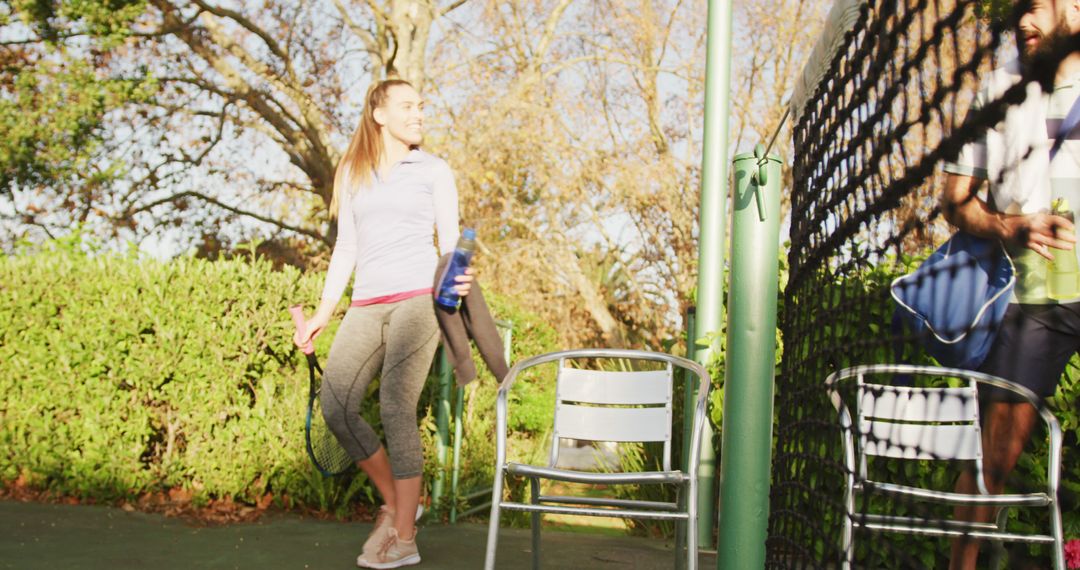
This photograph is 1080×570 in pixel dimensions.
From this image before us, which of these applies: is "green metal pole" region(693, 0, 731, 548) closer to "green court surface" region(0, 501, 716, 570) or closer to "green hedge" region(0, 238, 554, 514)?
"green court surface" region(0, 501, 716, 570)

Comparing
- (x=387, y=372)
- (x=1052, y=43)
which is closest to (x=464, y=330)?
(x=387, y=372)

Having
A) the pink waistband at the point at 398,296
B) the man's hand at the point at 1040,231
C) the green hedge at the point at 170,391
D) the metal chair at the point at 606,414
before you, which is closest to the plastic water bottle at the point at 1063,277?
the man's hand at the point at 1040,231

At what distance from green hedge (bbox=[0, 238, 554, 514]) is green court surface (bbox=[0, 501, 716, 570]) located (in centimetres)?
25

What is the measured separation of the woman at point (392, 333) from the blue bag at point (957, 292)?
1.87 meters

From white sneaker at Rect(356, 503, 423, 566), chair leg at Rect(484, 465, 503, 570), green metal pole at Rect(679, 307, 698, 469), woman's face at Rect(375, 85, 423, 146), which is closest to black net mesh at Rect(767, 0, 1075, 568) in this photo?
chair leg at Rect(484, 465, 503, 570)

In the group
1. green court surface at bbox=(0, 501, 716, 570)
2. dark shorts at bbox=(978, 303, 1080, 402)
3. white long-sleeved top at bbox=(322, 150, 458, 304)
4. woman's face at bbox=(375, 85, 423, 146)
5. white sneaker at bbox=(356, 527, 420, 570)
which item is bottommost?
green court surface at bbox=(0, 501, 716, 570)

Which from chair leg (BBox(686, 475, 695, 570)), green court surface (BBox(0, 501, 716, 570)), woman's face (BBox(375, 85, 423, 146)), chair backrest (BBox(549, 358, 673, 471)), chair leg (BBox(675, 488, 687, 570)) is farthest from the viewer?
woman's face (BBox(375, 85, 423, 146))

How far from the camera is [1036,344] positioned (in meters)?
2.21

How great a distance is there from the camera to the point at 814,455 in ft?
5.94

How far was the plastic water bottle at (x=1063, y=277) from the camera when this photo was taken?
6.73ft

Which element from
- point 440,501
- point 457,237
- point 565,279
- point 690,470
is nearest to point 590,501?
point 690,470

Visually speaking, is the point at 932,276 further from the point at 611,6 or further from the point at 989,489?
the point at 611,6

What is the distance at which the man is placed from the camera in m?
1.19

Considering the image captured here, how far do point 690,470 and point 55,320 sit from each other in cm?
403
